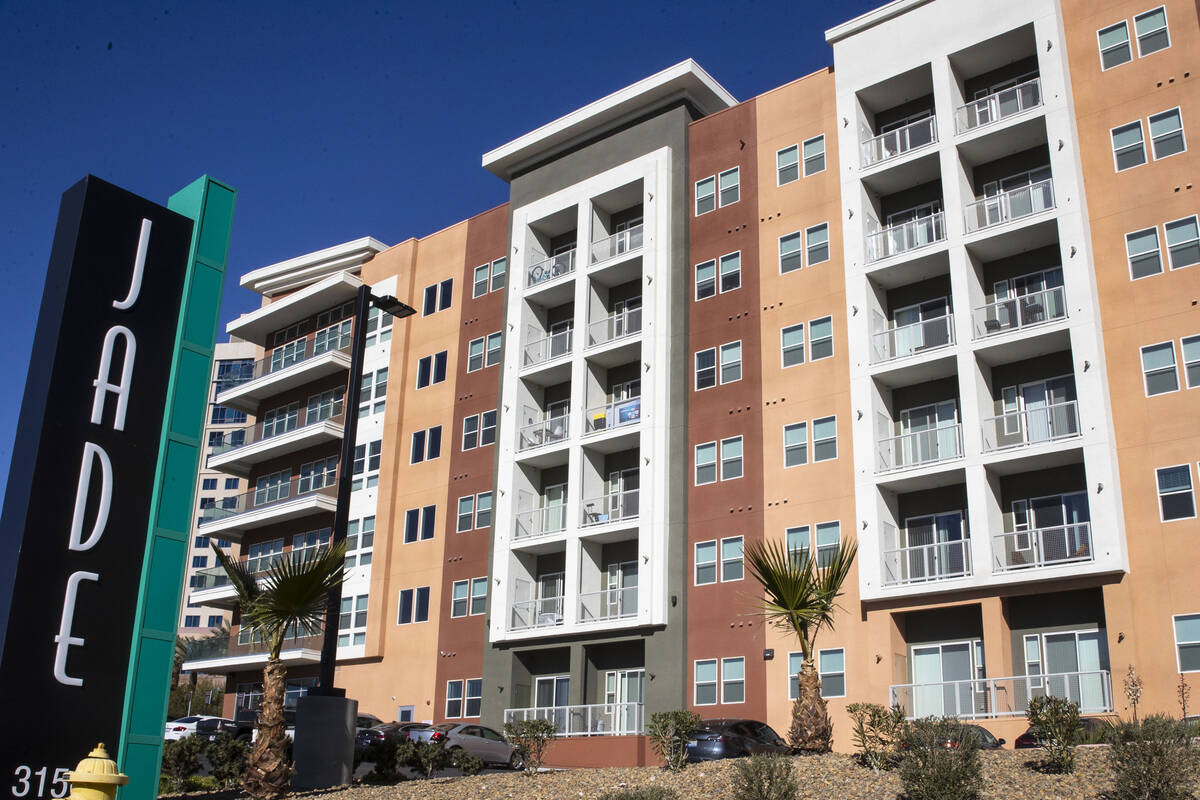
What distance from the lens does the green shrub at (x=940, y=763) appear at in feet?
53.0

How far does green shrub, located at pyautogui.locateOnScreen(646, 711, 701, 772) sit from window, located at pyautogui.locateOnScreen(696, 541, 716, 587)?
534 inches

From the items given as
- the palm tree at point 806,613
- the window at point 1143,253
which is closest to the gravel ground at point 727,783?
the palm tree at point 806,613

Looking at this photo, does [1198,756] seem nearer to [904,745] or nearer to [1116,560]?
[904,745]

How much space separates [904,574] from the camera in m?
32.5

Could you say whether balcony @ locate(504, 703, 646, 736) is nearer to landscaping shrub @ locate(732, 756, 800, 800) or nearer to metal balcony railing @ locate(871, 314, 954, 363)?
metal balcony railing @ locate(871, 314, 954, 363)

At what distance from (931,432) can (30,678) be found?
24.6 meters

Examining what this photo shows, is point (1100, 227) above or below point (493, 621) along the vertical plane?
above

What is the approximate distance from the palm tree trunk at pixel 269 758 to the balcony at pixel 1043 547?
18.7 metres

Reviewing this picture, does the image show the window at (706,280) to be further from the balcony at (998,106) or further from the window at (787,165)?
the balcony at (998,106)

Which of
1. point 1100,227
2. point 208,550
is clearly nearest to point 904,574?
point 1100,227

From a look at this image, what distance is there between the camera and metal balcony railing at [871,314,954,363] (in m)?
33.5

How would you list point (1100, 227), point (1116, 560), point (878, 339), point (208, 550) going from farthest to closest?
point (208, 550)
point (878, 339)
point (1100, 227)
point (1116, 560)

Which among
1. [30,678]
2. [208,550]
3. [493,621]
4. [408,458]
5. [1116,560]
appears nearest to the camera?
[30,678]

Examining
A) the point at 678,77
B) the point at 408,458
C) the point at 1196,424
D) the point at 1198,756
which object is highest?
the point at 678,77
